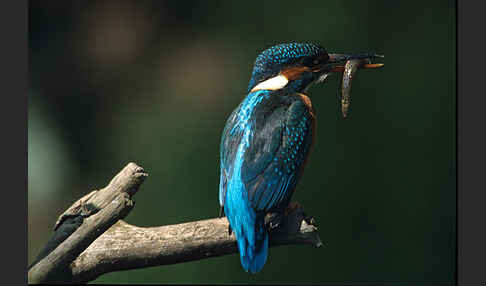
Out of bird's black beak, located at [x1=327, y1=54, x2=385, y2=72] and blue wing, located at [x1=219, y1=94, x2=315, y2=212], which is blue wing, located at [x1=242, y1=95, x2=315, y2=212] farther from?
bird's black beak, located at [x1=327, y1=54, x2=385, y2=72]

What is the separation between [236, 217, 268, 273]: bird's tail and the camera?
6.26ft

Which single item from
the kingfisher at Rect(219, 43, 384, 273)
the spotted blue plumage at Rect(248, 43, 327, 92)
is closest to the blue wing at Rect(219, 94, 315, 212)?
the kingfisher at Rect(219, 43, 384, 273)

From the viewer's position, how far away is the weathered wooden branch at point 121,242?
1962 mm

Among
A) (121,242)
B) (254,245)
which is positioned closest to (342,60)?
(254,245)

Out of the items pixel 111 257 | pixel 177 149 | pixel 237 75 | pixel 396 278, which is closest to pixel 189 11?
pixel 237 75

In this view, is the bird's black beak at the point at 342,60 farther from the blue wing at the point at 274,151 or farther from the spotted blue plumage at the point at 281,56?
the blue wing at the point at 274,151

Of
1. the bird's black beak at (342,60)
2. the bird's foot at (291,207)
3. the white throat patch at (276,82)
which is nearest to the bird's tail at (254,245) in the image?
the bird's foot at (291,207)

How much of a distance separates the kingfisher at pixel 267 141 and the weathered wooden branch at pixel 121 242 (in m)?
0.09

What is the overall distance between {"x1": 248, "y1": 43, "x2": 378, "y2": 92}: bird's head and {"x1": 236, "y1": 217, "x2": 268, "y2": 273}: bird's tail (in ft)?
1.73

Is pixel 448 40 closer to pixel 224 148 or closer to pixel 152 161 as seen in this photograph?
pixel 224 148

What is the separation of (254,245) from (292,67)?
682 mm

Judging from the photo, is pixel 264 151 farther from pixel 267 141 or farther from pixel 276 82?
pixel 276 82

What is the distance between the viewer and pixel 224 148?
206 centimetres

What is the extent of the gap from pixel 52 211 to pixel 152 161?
44cm
